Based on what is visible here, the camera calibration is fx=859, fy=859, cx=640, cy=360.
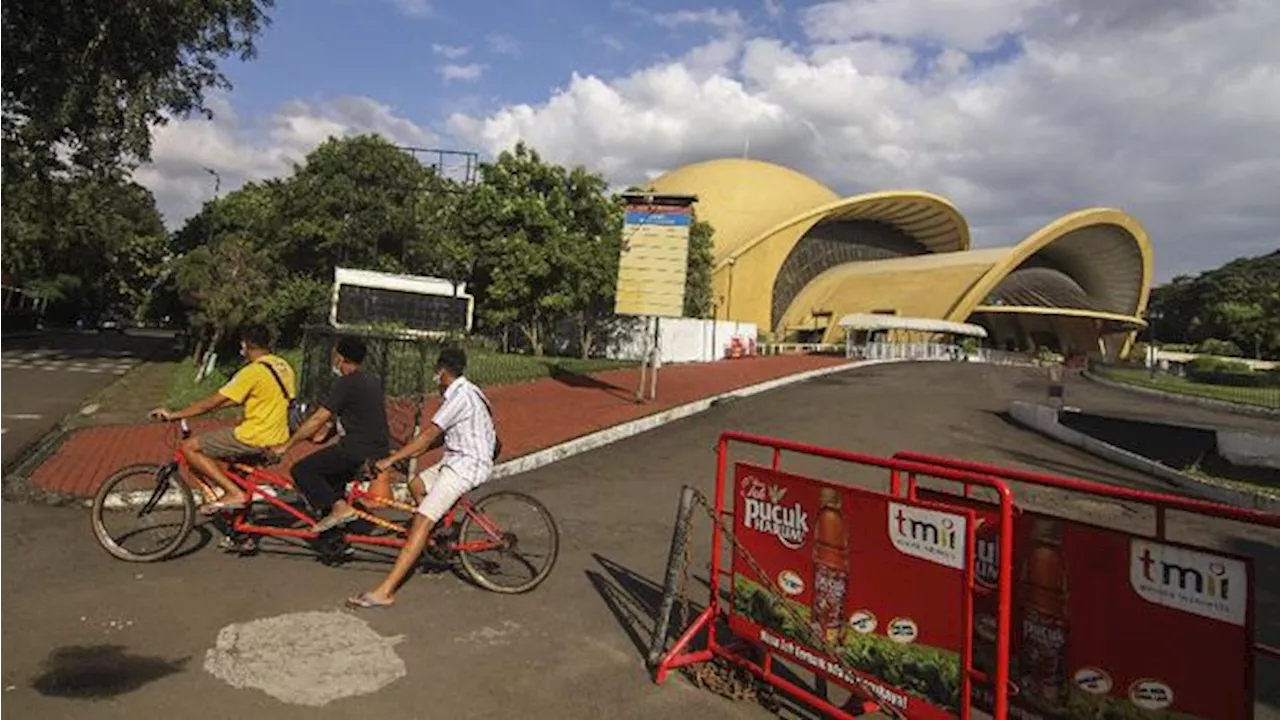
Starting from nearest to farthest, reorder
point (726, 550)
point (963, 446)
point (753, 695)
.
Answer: point (753, 695), point (726, 550), point (963, 446)

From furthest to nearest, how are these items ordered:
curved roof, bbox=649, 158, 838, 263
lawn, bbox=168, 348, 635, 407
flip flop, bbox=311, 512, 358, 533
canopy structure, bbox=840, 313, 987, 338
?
curved roof, bbox=649, 158, 838, 263
canopy structure, bbox=840, 313, 987, 338
lawn, bbox=168, 348, 635, 407
flip flop, bbox=311, 512, 358, 533

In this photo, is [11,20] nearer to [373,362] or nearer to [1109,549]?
[373,362]

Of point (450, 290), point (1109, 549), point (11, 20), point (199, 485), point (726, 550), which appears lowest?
point (726, 550)

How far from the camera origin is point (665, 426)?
1494 centimetres

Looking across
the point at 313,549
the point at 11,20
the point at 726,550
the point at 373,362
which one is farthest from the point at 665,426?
the point at 11,20

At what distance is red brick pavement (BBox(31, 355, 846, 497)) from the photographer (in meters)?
9.09

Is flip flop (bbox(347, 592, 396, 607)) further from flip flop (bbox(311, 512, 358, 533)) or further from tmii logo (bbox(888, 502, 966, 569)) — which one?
tmii logo (bbox(888, 502, 966, 569))

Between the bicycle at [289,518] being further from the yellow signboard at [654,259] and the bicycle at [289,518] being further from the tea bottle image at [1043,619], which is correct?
the yellow signboard at [654,259]

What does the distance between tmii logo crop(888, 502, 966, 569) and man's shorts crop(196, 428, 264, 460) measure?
4.41 metres

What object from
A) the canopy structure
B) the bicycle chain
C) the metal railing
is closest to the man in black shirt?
the bicycle chain

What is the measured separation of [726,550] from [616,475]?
3437mm

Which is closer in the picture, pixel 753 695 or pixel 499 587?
pixel 753 695

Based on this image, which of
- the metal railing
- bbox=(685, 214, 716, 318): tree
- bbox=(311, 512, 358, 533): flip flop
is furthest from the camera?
the metal railing

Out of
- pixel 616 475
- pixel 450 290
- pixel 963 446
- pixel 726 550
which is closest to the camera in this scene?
pixel 726 550
